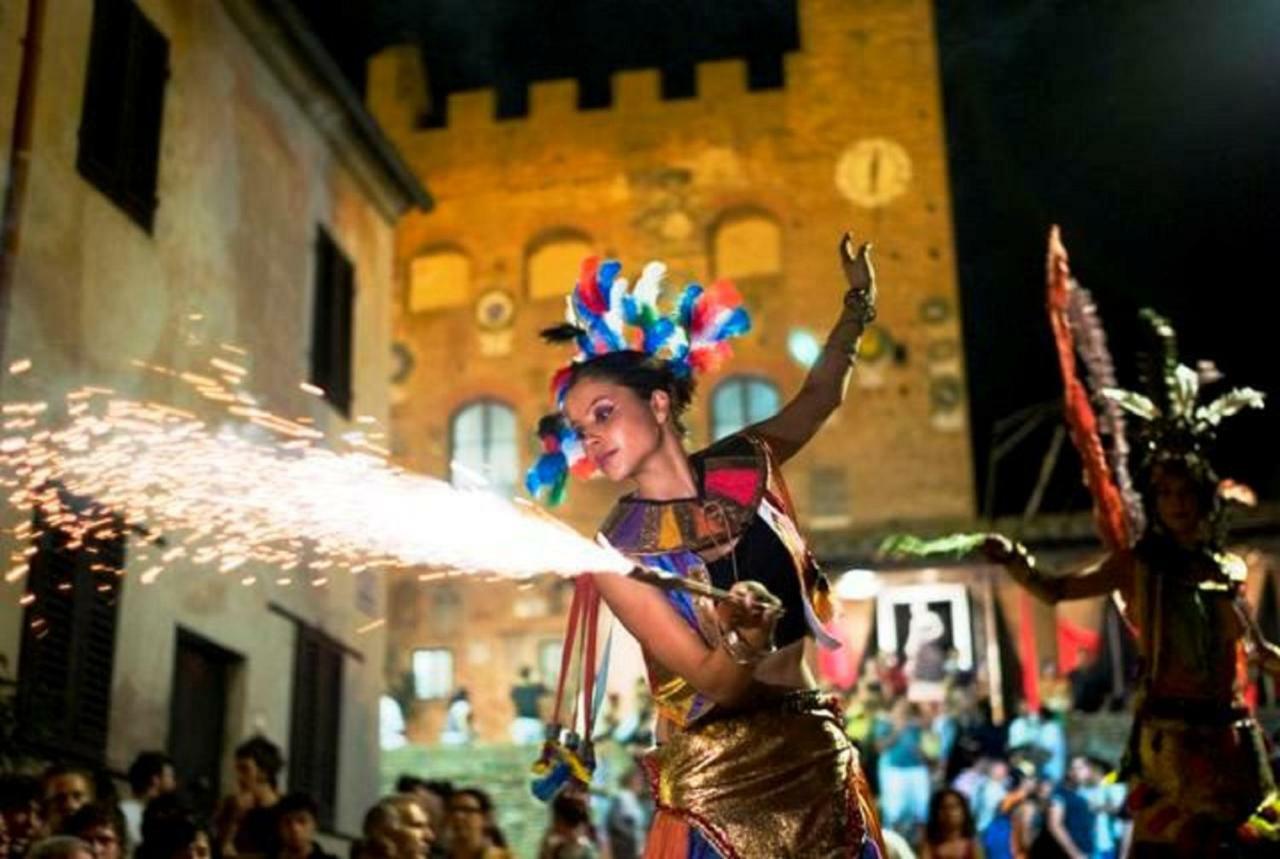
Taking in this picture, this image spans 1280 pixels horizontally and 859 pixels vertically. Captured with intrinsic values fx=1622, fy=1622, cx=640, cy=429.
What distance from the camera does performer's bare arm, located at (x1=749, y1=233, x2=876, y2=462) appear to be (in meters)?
4.09

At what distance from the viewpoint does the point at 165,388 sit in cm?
1191

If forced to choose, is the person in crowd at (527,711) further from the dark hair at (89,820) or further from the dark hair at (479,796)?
the dark hair at (89,820)

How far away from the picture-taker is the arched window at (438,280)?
1345 inches

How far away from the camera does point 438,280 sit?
113ft

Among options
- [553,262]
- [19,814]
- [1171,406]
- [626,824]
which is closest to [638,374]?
[1171,406]

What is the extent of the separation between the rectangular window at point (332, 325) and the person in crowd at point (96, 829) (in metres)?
8.32

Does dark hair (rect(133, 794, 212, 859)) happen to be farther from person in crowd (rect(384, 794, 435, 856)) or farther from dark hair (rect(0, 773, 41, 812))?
person in crowd (rect(384, 794, 435, 856))

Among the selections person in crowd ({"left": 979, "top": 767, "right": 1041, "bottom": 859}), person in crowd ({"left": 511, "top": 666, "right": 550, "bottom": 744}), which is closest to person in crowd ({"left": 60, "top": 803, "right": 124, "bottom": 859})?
person in crowd ({"left": 979, "top": 767, "right": 1041, "bottom": 859})

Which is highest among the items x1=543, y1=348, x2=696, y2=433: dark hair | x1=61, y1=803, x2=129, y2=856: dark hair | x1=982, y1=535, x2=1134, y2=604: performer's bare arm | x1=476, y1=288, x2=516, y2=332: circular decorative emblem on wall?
x1=476, y1=288, x2=516, y2=332: circular decorative emblem on wall

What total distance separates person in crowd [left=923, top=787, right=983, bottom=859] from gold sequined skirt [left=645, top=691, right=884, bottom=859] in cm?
558

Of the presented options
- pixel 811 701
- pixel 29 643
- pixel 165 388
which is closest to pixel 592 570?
pixel 811 701

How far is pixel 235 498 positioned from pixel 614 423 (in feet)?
6.43

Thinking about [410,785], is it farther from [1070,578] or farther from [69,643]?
[1070,578]

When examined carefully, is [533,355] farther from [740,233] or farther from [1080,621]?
[1080,621]
